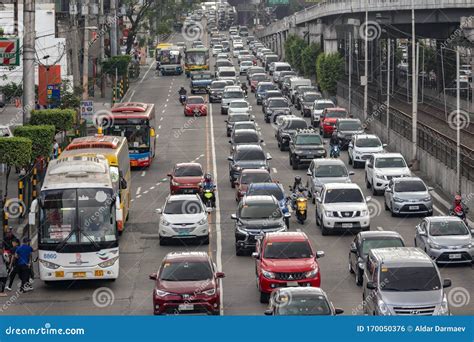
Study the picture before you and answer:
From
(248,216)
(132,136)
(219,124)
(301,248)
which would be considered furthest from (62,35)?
(301,248)

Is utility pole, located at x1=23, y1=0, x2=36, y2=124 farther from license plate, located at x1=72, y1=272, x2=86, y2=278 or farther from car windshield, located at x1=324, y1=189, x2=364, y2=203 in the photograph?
license plate, located at x1=72, y1=272, x2=86, y2=278

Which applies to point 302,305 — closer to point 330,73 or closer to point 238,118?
point 238,118

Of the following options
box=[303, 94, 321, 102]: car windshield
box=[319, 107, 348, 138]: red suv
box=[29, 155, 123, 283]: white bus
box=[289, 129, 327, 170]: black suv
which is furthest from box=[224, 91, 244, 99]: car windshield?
box=[29, 155, 123, 283]: white bus

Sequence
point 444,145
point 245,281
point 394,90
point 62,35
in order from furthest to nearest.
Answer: point 394,90
point 62,35
point 444,145
point 245,281

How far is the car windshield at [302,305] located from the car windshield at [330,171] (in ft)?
80.1

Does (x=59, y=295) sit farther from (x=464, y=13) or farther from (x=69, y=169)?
(x=464, y=13)

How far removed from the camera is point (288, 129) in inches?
2768

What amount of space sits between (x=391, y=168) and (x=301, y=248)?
67.2 feet

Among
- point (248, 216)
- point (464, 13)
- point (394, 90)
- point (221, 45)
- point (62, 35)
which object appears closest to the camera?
point (248, 216)

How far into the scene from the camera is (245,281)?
3669 centimetres

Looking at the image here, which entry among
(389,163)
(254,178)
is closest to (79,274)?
(254,178)

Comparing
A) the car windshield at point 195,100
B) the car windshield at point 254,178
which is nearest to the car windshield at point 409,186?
the car windshield at point 254,178

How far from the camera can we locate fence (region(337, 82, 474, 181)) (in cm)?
5281

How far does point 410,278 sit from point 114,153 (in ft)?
59.5
